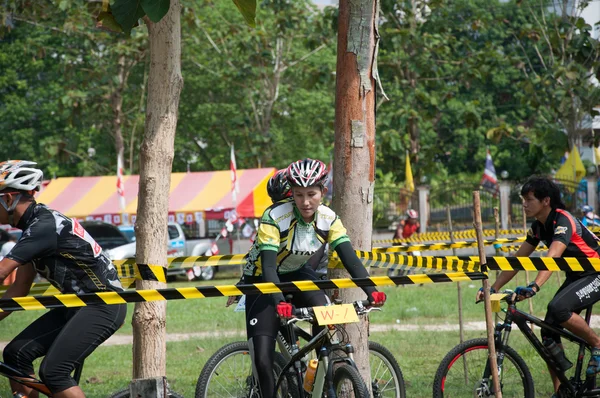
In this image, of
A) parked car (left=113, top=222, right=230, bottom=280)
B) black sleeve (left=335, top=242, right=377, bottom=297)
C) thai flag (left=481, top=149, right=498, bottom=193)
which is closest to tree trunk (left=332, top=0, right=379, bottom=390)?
black sleeve (left=335, top=242, right=377, bottom=297)

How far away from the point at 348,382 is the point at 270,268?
0.84m

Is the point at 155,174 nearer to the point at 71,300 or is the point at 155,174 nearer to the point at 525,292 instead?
the point at 71,300

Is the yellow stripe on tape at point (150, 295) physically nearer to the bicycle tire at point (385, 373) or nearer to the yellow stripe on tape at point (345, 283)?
the yellow stripe on tape at point (345, 283)

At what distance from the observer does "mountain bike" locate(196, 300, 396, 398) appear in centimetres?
625

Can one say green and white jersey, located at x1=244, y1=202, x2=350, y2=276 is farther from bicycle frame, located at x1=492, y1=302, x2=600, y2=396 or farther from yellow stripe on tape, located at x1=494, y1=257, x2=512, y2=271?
bicycle frame, located at x1=492, y1=302, x2=600, y2=396

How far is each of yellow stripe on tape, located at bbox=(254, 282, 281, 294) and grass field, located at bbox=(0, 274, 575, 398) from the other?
286 cm

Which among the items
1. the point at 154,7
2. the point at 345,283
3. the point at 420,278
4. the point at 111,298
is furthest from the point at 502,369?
the point at 154,7

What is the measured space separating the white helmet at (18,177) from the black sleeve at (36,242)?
0.23 meters

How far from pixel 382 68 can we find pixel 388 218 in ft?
23.1

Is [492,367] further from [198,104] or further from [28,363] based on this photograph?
[198,104]

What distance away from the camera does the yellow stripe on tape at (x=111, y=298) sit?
5.21m

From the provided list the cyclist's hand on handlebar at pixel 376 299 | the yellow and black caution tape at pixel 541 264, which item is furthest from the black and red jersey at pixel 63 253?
the yellow and black caution tape at pixel 541 264

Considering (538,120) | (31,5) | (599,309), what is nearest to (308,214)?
(31,5)

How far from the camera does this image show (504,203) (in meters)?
32.4
